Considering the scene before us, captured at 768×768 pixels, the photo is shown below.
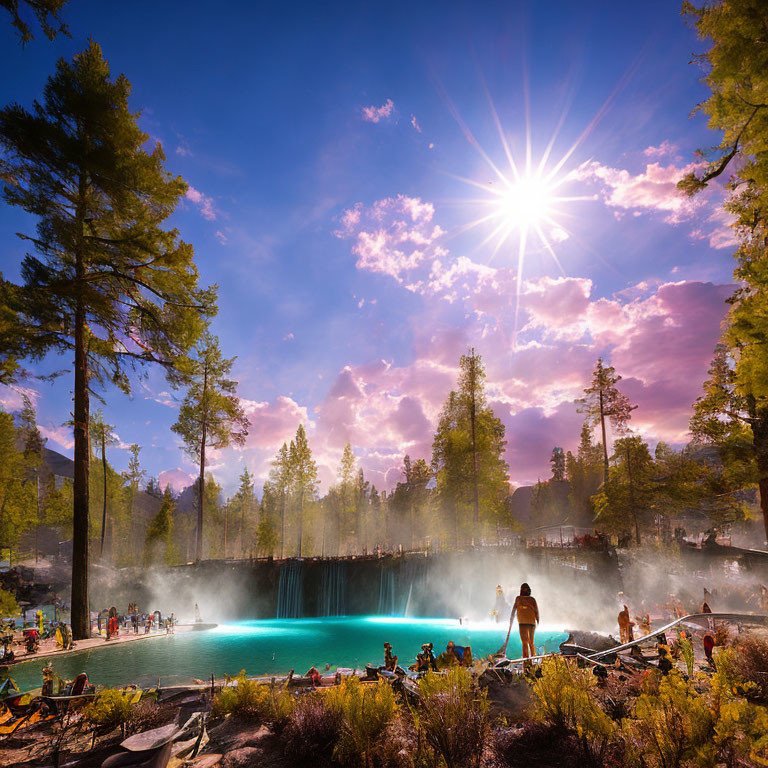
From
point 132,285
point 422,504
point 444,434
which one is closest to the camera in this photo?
point 132,285

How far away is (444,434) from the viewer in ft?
145

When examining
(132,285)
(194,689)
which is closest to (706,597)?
(194,689)

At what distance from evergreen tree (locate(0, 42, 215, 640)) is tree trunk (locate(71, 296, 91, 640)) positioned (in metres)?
0.04

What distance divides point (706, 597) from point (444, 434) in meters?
24.7

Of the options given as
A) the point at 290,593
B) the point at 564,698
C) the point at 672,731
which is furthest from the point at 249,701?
the point at 290,593

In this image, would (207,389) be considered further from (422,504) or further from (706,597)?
(422,504)

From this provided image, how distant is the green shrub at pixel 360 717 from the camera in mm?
5156

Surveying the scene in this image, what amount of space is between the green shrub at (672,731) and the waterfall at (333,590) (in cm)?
3366

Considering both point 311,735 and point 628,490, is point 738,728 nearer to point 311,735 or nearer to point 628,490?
point 311,735

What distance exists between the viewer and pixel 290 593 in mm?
34594

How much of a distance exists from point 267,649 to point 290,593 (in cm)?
1580

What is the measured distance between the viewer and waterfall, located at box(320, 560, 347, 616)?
34250 millimetres

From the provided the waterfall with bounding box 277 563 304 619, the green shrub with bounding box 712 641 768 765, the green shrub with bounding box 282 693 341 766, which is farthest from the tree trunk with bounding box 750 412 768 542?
the waterfall with bounding box 277 563 304 619

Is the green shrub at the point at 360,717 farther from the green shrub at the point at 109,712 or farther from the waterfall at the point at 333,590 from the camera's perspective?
the waterfall at the point at 333,590
